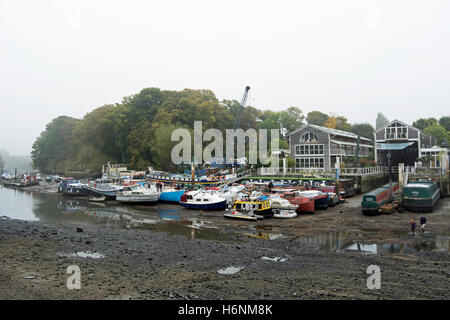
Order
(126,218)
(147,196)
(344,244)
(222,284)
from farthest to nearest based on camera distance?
1. (147,196)
2. (126,218)
3. (344,244)
4. (222,284)

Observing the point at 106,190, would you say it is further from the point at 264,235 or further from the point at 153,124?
the point at 264,235

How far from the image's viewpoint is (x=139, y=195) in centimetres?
3553

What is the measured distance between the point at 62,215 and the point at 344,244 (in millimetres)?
26058

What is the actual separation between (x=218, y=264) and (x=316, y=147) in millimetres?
40669

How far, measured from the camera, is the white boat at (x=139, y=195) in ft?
116

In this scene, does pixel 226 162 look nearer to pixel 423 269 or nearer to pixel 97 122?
pixel 97 122

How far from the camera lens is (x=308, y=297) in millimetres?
9969

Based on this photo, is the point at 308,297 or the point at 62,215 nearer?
the point at 308,297

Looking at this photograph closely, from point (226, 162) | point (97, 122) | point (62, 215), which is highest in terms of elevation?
point (97, 122)

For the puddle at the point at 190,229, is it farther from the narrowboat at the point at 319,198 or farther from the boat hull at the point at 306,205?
the narrowboat at the point at 319,198

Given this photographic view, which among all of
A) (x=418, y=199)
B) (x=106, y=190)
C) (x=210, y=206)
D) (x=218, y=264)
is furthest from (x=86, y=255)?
(x=106, y=190)

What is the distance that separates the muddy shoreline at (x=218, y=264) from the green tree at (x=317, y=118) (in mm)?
65905

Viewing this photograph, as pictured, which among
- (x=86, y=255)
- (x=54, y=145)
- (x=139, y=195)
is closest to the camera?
(x=86, y=255)
